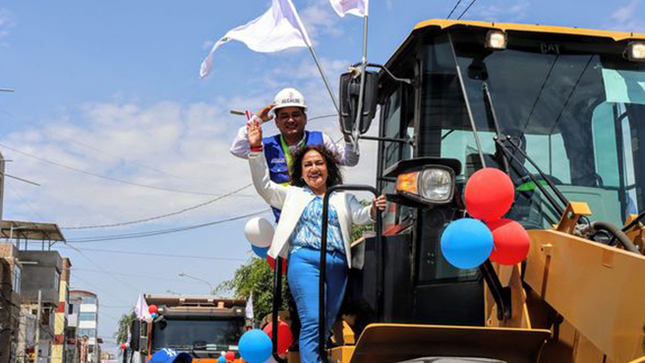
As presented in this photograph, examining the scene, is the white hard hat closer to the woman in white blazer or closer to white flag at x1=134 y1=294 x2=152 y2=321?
the woman in white blazer

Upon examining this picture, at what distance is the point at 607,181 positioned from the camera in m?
4.79

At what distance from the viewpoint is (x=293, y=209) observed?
516 centimetres

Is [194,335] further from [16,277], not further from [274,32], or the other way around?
[16,277]

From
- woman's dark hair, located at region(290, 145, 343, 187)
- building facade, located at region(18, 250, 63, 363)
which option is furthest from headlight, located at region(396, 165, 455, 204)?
building facade, located at region(18, 250, 63, 363)

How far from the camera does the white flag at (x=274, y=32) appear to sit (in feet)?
20.7

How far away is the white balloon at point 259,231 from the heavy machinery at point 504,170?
2.89ft

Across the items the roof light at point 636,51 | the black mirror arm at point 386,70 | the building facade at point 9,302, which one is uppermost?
the roof light at point 636,51

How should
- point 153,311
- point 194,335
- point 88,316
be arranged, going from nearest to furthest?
1. point 153,311
2. point 194,335
3. point 88,316

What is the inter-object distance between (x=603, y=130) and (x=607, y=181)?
0.33 metres

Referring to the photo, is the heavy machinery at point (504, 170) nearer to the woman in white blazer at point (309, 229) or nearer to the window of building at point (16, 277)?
the woman in white blazer at point (309, 229)

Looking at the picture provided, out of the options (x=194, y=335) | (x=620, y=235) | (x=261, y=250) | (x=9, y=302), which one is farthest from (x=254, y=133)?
(x=9, y=302)

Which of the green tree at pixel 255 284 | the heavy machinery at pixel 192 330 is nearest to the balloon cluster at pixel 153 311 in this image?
the heavy machinery at pixel 192 330

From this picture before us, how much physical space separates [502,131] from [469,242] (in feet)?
3.67

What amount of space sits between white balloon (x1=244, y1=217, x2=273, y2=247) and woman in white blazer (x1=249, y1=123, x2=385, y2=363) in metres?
0.44
